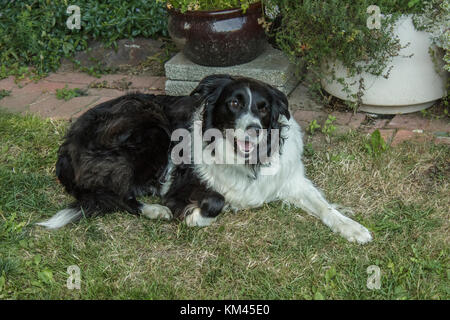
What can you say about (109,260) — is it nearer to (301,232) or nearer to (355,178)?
(301,232)

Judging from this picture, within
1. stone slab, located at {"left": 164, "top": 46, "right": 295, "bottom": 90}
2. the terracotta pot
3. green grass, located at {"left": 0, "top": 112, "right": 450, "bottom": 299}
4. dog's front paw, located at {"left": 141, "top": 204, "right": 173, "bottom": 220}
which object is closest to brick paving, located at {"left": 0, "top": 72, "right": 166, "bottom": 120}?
stone slab, located at {"left": 164, "top": 46, "right": 295, "bottom": 90}

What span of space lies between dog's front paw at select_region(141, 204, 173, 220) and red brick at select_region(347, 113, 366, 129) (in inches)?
70.3

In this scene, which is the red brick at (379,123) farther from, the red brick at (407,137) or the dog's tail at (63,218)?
the dog's tail at (63,218)

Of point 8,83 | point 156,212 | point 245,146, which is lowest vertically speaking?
point 8,83

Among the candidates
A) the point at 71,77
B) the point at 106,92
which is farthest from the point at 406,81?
the point at 71,77

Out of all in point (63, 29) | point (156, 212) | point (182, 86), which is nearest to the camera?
point (156, 212)

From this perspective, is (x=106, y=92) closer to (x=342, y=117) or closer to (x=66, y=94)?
(x=66, y=94)

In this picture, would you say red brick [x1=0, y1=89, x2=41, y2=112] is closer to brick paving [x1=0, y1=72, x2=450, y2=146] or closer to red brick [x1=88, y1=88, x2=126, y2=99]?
brick paving [x1=0, y1=72, x2=450, y2=146]

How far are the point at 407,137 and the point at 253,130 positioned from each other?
5.46 feet

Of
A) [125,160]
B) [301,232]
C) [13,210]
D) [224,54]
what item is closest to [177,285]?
[301,232]

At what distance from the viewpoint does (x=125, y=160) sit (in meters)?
3.36

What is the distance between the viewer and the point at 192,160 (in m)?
3.37

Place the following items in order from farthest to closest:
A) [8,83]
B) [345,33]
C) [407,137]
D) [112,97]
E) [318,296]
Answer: [8,83] < [112,97] < [407,137] < [345,33] < [318,296]

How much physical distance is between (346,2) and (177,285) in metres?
2.48
